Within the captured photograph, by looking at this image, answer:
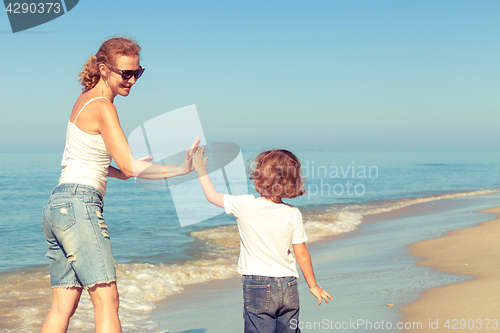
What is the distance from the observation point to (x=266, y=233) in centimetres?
247

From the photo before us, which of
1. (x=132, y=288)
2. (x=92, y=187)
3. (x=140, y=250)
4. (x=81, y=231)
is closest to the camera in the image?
(x=81, y=231)

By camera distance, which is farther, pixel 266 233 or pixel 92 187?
pixel 266 233

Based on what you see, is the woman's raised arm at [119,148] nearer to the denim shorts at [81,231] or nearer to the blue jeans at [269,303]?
the denim shorts at [81,231]

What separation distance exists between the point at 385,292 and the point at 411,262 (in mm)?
1676

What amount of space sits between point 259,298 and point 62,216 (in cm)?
115

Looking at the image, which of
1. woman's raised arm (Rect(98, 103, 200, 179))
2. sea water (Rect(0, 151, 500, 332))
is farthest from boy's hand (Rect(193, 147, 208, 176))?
sea water (Rect(0, 151, 500, 332))

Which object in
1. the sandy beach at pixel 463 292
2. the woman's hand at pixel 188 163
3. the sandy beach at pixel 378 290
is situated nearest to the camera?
the woman's hand at pixel 188 163

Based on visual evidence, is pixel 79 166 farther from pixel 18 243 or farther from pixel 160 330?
pixel 18 243

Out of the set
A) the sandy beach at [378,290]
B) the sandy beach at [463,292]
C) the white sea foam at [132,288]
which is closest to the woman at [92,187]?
the sandy beach at [378,290]

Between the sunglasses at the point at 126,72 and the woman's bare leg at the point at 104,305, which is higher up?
the sunglasses at the point at 126,72

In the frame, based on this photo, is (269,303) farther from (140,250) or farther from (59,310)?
(140,250)

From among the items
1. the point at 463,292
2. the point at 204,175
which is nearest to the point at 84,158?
the point at 204,175

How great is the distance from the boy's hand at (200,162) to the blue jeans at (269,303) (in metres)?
0.68

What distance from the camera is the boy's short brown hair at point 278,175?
2.50 m
